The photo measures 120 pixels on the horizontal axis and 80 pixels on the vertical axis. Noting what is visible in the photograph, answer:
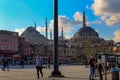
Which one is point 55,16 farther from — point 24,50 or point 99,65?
point 24,50

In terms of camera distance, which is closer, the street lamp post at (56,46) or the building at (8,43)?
the street lamp post at (56,46)

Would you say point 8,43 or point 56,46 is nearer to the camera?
point 56,46

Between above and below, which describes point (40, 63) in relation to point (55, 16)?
below

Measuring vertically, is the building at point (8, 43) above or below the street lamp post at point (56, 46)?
above

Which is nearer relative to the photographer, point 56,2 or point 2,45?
point 56,2

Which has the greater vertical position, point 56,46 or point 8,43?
point 8,43

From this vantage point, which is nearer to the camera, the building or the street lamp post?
the street lamp post

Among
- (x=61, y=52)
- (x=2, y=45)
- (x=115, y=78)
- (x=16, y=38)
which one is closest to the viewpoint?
(x=115, y=78)

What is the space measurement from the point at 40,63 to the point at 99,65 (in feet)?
14.5

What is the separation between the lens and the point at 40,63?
81.5 feet

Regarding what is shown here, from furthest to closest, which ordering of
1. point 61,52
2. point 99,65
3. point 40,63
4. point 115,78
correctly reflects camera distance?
point 61,52, point 40,63, point 99,65, point 115,78

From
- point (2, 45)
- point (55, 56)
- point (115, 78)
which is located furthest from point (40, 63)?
point (2, 45)

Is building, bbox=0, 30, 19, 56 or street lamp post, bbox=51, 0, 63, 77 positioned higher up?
building, bbox=0, 30, 19, 56

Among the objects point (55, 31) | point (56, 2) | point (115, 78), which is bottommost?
point (115, 78)
